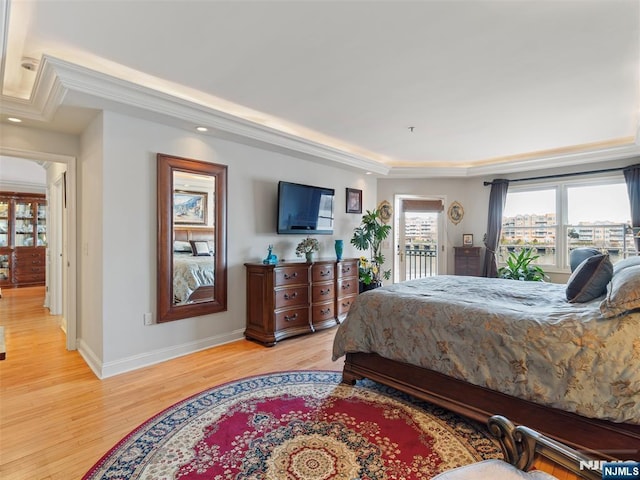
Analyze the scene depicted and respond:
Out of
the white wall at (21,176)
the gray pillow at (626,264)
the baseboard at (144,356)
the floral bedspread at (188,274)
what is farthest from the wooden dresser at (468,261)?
the white wall at (21,176)

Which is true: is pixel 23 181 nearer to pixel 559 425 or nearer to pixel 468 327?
pixel 468 327

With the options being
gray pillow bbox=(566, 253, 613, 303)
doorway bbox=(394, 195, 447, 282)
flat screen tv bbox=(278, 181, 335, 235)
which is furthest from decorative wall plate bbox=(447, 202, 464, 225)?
gray pillow bbox=(566, 253, 613, 303)

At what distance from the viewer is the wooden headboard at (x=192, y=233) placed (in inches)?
133

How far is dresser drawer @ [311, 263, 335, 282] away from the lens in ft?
13.8

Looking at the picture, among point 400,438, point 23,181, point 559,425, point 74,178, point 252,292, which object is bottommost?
point 400,438

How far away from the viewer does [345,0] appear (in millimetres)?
1887

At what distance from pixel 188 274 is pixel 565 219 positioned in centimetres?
577

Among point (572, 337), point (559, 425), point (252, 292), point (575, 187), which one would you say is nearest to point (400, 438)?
point (559, 425)

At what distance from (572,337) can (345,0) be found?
222 cm

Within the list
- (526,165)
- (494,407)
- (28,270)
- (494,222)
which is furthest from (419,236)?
(28,270)

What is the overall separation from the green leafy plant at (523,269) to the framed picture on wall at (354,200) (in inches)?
105

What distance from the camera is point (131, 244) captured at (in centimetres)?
307

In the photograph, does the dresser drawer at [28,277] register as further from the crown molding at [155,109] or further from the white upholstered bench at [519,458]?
the white upholstered bench at [519,458]

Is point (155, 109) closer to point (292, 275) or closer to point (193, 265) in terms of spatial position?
point (193, 265)
